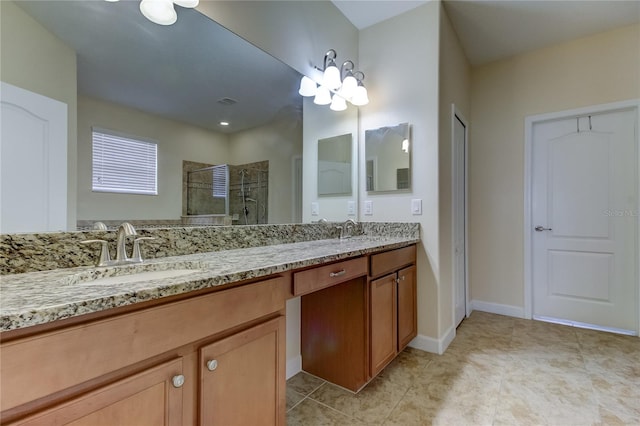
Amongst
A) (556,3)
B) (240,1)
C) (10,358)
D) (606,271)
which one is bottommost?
(606,271)

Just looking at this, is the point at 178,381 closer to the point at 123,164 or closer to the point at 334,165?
the point at 123,164

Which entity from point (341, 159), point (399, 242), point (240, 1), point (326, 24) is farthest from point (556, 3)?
point (240, 1)

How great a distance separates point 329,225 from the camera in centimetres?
230

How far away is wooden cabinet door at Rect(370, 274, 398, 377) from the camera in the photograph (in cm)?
170

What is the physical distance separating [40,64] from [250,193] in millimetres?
967

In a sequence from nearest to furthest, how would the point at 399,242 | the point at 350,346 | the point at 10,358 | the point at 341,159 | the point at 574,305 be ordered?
the point at 10,358 → the point at 350,346 → the point at 399,242 → the point at 341,159 → the point at 574,305

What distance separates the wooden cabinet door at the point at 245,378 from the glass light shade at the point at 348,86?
1859 millimetres

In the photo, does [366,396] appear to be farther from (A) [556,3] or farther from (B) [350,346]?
(A) [556,3]

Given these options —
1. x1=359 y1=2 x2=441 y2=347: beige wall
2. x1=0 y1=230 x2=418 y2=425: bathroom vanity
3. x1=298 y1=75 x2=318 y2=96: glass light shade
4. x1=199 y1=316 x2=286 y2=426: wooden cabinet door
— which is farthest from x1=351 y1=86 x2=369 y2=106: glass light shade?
x1=199 y1=316 x2=286 y2=426: wooden cabinet door

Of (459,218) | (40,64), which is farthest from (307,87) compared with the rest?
(459,218)

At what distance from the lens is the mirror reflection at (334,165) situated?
238 centimetres

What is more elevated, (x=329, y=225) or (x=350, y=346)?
(x=329, y=225)

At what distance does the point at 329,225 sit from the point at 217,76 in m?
1.25

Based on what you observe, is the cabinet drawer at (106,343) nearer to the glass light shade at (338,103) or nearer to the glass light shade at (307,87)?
the glass light shade at (307,87)
